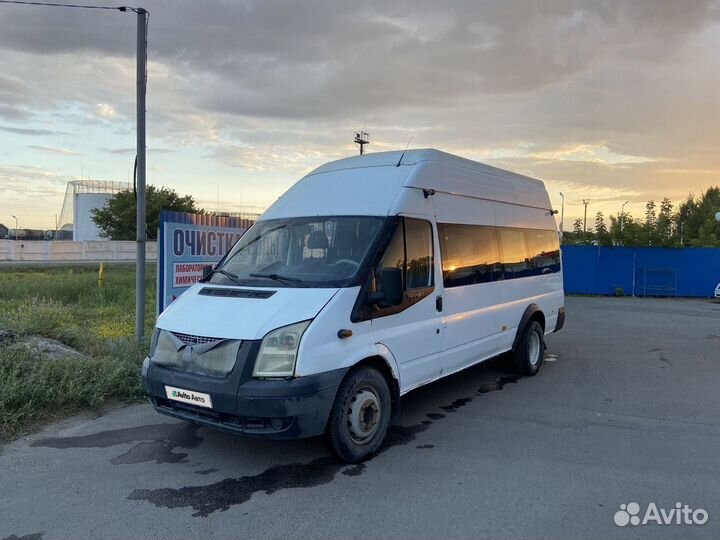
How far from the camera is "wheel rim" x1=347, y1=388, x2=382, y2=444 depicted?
4.38 m

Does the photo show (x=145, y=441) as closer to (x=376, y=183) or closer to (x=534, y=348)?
(x=376, y=183)

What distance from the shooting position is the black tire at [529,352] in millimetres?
7406

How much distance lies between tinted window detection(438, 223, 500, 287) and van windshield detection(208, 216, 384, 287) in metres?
1.09

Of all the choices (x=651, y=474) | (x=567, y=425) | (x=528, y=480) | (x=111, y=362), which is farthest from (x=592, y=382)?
(x=111, y=362)

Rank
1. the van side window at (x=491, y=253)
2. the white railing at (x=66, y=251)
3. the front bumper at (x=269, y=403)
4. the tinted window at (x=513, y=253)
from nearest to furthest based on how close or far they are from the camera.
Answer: the front bumper at (x=269, y=403) < the van side window at (x=491, y=253) < the tinted window at (x=513, y=253) < the white railing at (x=66, y=251)

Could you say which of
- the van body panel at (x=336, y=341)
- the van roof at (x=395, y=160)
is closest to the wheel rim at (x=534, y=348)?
the van roof at (x=395, y=160)

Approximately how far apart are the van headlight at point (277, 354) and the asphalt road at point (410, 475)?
859mm

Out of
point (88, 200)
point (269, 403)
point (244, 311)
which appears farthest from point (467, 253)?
point (88, 200)

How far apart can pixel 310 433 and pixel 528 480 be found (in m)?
1.69

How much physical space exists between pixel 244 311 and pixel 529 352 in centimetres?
468

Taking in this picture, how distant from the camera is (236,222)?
31.0ft

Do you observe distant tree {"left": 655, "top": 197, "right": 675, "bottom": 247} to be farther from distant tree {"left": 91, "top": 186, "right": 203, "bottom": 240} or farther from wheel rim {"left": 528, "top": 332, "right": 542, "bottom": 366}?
distant tree {"left": 91, "top": 186, "right": 203, "bottom": 240}

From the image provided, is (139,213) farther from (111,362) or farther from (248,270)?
(248,270)

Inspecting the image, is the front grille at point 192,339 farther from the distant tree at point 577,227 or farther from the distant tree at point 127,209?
the distant tree at point 127,209
